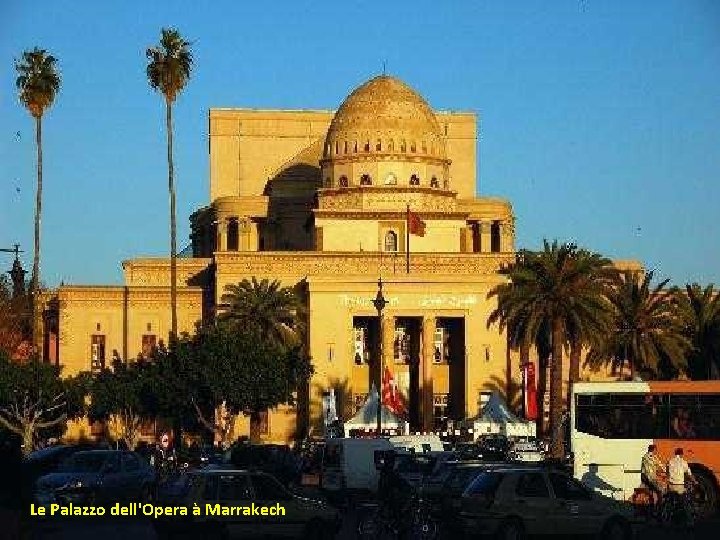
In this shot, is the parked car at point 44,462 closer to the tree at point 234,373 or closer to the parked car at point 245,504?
the parked car at point 245,504

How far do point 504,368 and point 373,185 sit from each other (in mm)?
14994

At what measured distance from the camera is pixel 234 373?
225ft

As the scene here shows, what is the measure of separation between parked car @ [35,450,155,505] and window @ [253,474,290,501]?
25.9 ft

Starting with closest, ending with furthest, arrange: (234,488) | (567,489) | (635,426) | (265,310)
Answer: (234,488) → (567,489) → (635,426) → (265,310)

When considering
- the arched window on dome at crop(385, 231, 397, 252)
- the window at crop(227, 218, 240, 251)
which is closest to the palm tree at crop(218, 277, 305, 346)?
the arched window on dome at crop(385, 231, 397, 252)

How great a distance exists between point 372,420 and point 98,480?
32.0 meters

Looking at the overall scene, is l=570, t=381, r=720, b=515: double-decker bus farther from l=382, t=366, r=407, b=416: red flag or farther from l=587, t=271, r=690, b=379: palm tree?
l=382, t=366, r=407, b=416: red flag

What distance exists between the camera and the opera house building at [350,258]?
8612cm

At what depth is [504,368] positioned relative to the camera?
8569 centimetres

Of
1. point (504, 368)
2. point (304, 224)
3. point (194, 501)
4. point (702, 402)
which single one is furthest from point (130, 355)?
point (194, 501)

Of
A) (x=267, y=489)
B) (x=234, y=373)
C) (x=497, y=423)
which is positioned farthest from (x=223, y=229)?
(x=267, y=489)

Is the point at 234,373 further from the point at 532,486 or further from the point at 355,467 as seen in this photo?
the point at 532,486

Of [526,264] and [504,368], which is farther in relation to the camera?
[504,368]

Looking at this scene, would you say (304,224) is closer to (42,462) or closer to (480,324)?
(480,324)
